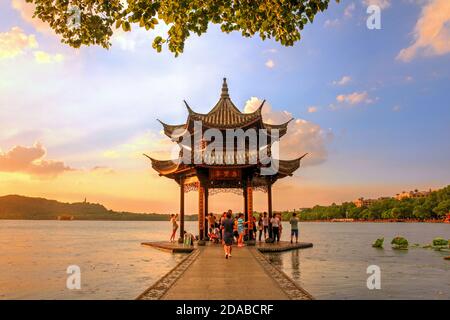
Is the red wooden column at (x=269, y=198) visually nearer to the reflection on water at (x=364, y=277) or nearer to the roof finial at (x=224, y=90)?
the reflection on water at (x=364, y=277)

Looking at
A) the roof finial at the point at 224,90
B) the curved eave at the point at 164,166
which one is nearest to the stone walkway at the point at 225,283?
the curved eave at the point at 164,166

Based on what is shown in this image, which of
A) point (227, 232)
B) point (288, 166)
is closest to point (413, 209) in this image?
point (288, 166)

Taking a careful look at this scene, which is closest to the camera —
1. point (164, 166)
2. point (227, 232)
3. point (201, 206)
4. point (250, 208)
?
point (227, 232)

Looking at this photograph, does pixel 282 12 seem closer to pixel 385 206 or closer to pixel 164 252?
pixel 164 252

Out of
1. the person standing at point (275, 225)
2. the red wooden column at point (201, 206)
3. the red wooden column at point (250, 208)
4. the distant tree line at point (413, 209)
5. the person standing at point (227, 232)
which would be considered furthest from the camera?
the distant tree line at point (413, 209)

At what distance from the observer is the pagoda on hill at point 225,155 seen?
81.7ft

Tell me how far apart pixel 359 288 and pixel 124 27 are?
10.9 m

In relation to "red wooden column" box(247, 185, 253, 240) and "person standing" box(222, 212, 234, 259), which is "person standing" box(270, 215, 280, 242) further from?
"person standing" box(222, 212, 234, 259)

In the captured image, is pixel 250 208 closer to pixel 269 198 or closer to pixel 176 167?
pixel 269 198

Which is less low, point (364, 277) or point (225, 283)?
point (225, 283)

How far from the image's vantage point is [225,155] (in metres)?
25.1

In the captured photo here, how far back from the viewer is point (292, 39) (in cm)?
954

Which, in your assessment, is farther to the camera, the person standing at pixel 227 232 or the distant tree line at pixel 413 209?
the distant tree line at pixel 413 209
